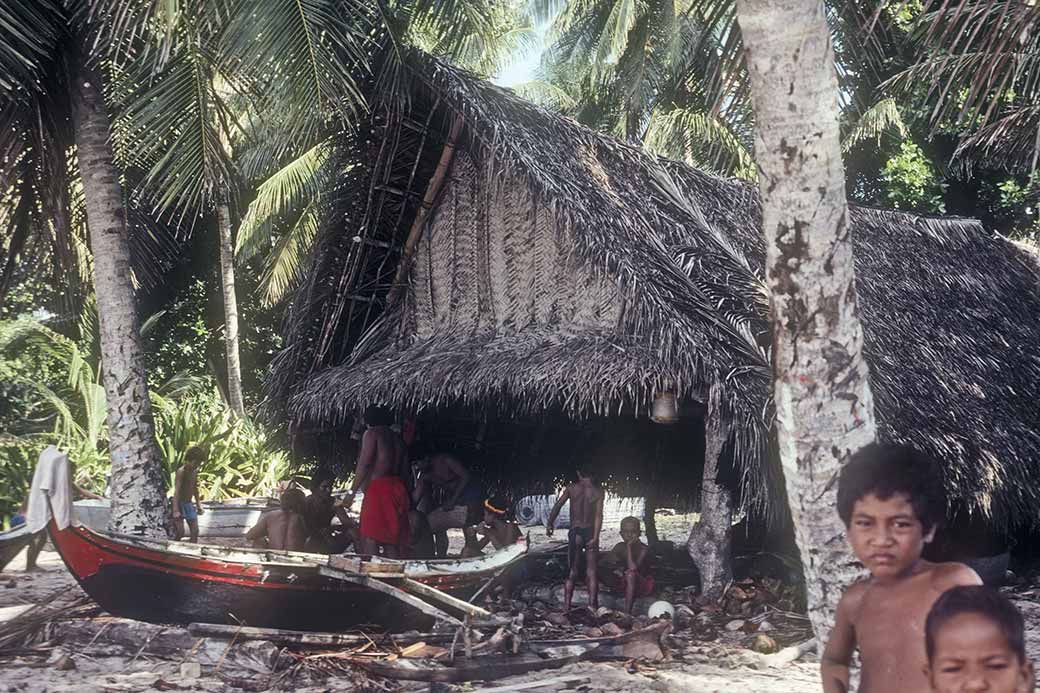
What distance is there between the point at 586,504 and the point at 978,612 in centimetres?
727

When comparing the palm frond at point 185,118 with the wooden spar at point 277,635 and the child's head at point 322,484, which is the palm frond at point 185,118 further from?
the wooden spar at point 277,635

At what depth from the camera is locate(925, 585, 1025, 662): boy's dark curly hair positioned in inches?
97.4

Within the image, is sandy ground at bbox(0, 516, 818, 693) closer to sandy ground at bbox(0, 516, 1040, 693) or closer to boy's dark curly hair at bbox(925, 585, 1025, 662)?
sandy ground at bbox(0, 516, 1040, 693)

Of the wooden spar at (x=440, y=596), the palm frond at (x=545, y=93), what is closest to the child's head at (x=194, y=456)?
the wooden spar at (x=440, y=596)

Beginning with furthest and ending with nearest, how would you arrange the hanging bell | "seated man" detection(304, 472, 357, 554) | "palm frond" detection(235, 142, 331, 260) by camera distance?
"palm frond" detection(235, 142, 331, 260) < "seated man" detection(304, 472, 357, 554) < the hanging bell

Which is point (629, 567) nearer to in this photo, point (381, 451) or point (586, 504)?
point (586, 504)

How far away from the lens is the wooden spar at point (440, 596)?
25.0 ft

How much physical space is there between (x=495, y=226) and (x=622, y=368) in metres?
2.29

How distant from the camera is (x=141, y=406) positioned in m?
9.01

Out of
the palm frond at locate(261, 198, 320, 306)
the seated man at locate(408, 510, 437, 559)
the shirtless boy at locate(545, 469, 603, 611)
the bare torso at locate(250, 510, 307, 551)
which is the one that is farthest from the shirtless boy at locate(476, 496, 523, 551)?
the palm frond at locate(261, 198, 320, 306)

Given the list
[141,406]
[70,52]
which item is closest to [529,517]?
[141,406]

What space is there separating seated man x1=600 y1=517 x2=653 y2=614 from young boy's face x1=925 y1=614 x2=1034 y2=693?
22.4 feet

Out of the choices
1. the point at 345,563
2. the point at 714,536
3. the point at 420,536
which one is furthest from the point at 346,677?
the point at 714,536

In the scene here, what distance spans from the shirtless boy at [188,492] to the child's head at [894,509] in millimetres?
9108
